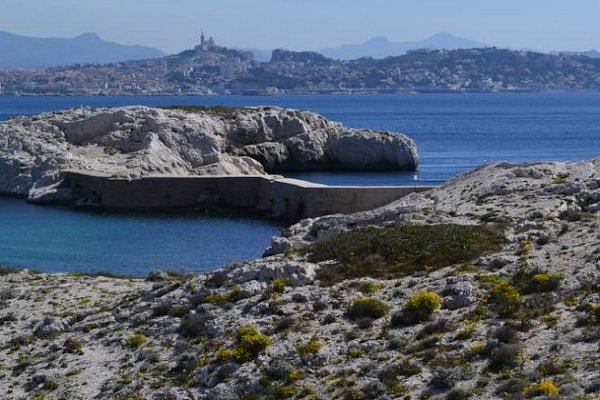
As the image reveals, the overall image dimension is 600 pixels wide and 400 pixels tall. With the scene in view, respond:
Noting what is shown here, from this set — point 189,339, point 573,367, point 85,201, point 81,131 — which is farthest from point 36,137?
point 573,367

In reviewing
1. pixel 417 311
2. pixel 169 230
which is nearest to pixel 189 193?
pixel 169 230

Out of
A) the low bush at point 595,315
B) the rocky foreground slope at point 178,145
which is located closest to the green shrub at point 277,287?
the low bush at point 595,315

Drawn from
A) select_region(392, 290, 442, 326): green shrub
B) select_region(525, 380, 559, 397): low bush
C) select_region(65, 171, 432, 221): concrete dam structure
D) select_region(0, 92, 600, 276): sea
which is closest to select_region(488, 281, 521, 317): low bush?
select_region(392, 290, 442, 326): green shrub

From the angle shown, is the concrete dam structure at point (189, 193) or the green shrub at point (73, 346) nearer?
the green shrub at point (73, 346)

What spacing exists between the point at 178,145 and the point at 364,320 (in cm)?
5336

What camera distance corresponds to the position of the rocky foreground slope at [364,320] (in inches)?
706

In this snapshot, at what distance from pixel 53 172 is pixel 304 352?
51223 millimetres

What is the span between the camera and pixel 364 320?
20609mm

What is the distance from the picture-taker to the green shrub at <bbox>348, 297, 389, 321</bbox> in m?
20.9

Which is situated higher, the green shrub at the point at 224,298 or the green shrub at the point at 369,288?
the green shrub at the point at 369,288

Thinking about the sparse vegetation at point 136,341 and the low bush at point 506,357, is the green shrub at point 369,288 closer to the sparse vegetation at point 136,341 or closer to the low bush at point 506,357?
the sparse vegetation at point 136,341

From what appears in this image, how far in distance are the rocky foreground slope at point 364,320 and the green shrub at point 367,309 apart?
3cm

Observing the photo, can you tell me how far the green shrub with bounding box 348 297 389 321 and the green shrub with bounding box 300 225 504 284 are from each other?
1924 mm

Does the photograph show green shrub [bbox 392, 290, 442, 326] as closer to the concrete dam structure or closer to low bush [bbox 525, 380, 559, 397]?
low bush [bbox 525, 380, 559, 397]
